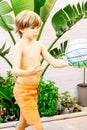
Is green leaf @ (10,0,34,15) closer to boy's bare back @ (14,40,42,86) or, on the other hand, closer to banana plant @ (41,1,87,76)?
banana plant @ (41,1,87,76)

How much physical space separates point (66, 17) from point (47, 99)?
1.12 meters

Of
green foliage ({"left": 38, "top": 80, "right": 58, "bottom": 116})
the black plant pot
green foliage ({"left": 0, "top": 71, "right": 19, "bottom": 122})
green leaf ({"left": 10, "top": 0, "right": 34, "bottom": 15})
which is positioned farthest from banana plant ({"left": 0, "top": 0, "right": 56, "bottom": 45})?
the black plant pot

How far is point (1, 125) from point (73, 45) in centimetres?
180

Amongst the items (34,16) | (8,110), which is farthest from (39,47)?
(8,110)

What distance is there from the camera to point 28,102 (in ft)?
10.2

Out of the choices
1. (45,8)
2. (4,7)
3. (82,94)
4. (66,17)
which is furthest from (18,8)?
(82,94)

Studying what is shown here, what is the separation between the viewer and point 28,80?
3.16 metres

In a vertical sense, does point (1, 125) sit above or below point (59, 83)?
below

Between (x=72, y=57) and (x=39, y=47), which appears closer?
(x=72, y=57)

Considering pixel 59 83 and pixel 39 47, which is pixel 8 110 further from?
pixel 39 47

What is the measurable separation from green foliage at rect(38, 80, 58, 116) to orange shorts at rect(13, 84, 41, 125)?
4.77ft

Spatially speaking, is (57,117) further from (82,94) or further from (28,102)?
A: (28,102)

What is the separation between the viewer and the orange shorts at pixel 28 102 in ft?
10.2

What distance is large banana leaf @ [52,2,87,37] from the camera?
4.51m
